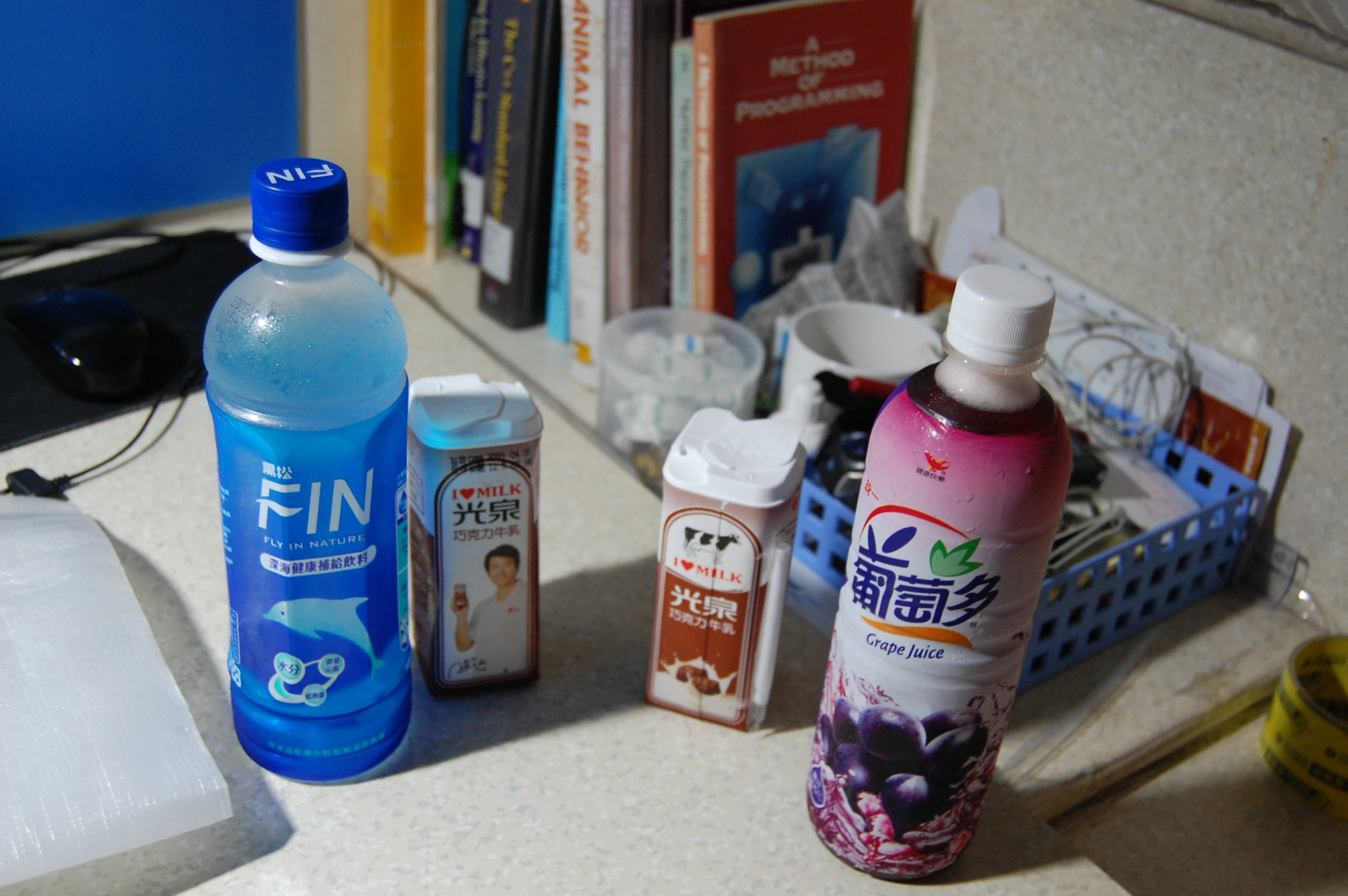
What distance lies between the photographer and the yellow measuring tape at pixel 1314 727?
0.70 metres

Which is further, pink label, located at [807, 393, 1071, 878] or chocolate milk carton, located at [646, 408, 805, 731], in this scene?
chocolate milk carton, located at [646, 408, 805, 731]

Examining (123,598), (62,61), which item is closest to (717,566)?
(123,598)

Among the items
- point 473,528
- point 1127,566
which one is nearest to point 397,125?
point 473,528

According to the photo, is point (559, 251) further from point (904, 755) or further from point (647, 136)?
point (904, 755)

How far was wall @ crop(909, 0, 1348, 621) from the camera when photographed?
30.0 inches

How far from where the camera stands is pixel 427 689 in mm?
692

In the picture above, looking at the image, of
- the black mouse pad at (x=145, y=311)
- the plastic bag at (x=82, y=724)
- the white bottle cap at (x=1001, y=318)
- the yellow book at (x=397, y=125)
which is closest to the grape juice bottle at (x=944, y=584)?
the white bottle cap at (x=1001, y=318)

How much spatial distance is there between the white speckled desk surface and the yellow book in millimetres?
422

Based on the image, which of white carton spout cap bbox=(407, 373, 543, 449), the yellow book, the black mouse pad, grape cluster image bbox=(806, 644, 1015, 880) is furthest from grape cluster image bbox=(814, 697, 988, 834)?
the yellow book

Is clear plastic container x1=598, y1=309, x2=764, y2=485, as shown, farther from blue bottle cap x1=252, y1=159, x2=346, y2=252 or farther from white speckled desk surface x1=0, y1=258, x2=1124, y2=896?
blue bottle cap x1=252, y1=159, x2=346, y2=252

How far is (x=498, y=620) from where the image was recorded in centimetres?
67

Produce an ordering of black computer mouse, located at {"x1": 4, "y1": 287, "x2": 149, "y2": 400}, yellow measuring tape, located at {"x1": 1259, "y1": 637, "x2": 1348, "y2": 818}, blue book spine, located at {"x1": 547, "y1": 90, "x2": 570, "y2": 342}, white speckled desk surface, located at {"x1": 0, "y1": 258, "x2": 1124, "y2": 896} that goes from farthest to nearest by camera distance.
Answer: blue book spine, located at {"x1": 547, "y1": 90, "x2": 570, "y2": 342}
black computer mouse, located at {"x1": 4, "y1": 287, "x2": 149, "y2": 400}
yellow measuring tape, located at {"x1": 1259, "y1": 637, "x2": 1348, "y2": 818}
white speckled desk surface, located at {"x1": 0, "y1": 258, "x2": 1124, "y2": 896}

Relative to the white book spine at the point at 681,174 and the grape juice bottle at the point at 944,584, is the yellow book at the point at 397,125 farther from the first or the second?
the grape juice bottle at the point at 944,584

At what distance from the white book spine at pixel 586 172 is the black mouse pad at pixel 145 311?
0.96 ft
